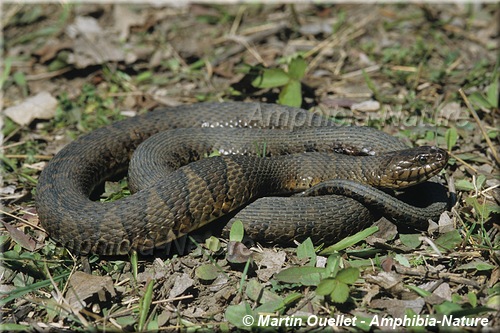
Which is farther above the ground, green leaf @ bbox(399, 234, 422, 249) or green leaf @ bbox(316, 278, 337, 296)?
green leaf @ bbox(316, 278, 337, 296)

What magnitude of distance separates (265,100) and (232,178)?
284 centimetres

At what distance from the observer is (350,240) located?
20.3 ft

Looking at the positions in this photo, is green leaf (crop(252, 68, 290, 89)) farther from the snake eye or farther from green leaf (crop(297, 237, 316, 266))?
green leaf (crop(297, 237, 316, 266))

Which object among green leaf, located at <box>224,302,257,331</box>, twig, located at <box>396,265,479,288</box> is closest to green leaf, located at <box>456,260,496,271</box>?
twig, located at <box>396,265,479,288</box>

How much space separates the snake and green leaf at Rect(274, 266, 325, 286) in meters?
0.54

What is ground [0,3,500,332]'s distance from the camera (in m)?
5.55

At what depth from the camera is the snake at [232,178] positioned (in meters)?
6.18

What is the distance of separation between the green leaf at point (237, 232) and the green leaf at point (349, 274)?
1304mm

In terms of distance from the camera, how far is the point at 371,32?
1066 cm

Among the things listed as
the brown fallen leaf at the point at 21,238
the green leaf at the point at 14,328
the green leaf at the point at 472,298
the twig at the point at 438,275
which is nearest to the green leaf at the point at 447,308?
the green leaf at the point at 472,298

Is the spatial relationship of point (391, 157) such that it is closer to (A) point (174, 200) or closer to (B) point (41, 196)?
(A) point (174, 200)

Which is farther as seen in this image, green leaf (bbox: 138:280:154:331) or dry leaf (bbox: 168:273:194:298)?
dry leaf (bbox: 168:273:194:298)

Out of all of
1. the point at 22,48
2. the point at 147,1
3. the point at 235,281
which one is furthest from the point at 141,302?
the point at 147,1

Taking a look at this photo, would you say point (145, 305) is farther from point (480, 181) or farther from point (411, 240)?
point (480, 181)
